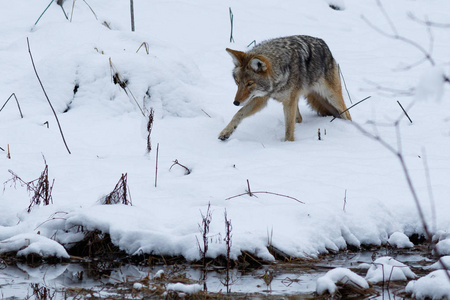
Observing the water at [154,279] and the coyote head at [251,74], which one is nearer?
the water at [154,279]

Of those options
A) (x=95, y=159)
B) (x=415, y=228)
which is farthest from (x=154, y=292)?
(x=95, y=159)

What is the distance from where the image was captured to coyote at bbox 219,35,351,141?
7520 mm

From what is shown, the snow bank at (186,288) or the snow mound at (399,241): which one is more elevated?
the snow bank at (186,288)

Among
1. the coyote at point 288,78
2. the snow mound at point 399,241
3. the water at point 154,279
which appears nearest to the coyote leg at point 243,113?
the coyote at point 288,78

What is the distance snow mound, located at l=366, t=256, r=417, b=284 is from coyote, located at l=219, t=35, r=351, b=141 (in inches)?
140

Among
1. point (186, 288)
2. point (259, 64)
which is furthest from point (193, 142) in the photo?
point (186, 288)

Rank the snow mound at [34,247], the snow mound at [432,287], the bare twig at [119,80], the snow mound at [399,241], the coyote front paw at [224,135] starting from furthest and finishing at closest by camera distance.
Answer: the bare twig at [119,80] → the coyote front paw at [224,135] → the snow mound at [399,241] → the snow mound at [34,247] → the snow mound at [432,287]

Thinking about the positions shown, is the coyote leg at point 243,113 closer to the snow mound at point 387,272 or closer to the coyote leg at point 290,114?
the coyote leg at point 290,114

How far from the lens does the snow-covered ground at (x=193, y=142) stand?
15.9 ft

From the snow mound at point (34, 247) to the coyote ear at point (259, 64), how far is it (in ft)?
12.1

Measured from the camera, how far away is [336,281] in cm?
383

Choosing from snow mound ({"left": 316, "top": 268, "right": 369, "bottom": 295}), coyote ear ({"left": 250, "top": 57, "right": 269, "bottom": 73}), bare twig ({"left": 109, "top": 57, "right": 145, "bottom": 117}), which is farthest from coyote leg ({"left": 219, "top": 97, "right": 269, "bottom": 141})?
snow mound ({"left": 316, "top": 268, "right": 369, "bottom": 295})

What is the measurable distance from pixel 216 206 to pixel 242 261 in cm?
86

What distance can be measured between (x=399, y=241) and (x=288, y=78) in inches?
125
